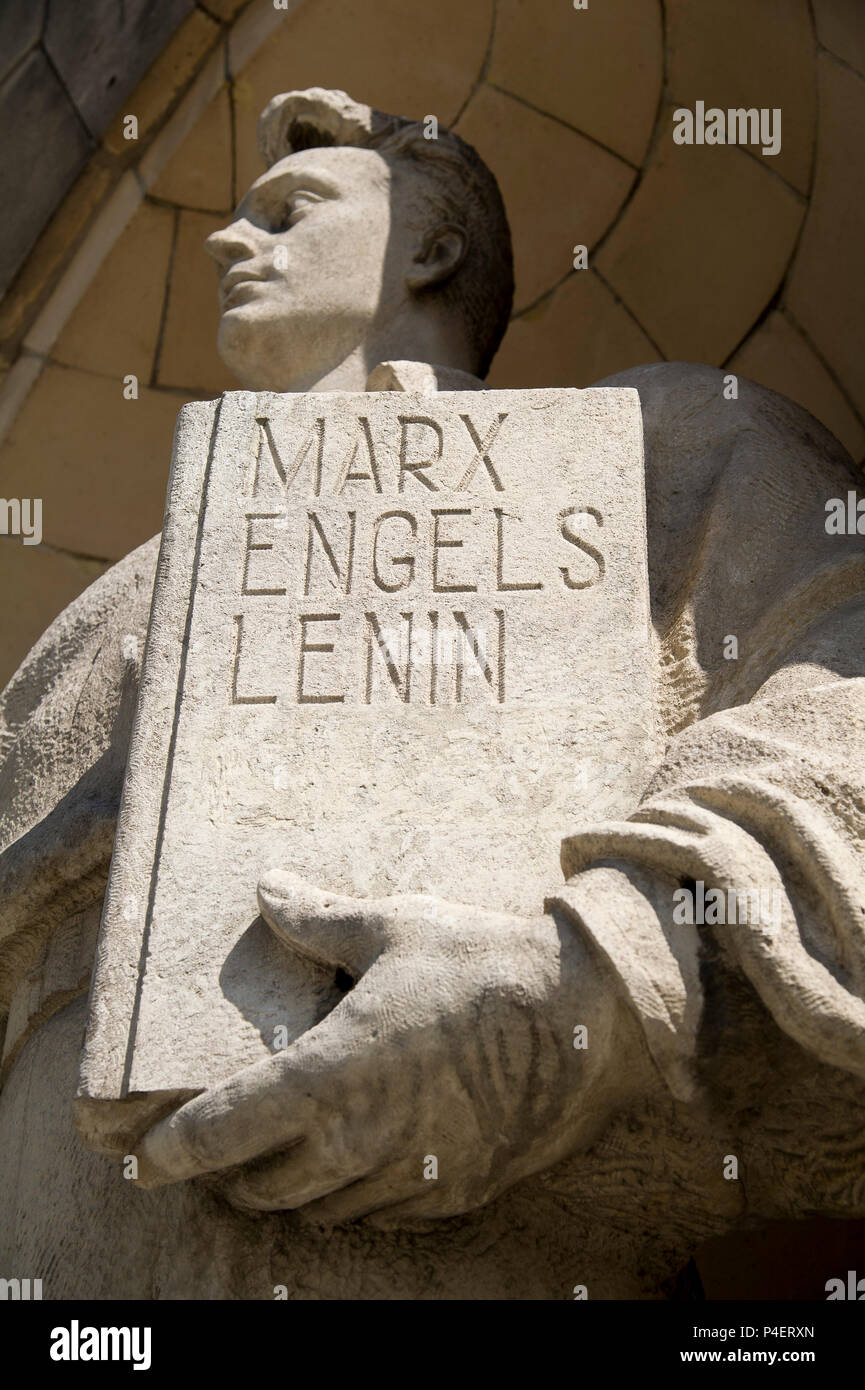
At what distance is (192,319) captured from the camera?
5.56 metres

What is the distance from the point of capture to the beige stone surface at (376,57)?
5.50 meters

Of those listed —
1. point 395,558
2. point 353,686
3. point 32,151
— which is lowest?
point 353,686

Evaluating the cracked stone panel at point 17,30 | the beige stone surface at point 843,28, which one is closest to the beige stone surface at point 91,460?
the cracked stone panel at point 17,30

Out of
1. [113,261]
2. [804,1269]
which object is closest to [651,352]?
[113,261]

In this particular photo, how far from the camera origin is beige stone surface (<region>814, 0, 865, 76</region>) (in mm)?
4527

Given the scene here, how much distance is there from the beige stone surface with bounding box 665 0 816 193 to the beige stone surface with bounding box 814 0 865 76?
0.21ft

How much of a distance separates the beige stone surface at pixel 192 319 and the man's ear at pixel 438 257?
152 cm

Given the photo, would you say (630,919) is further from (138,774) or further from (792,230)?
(792,230)

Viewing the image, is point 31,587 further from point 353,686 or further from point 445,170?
point 353,686

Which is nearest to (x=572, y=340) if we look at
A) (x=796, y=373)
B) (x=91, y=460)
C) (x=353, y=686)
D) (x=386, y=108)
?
(x=796, y=373)

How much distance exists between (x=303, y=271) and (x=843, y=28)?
5.60 feet

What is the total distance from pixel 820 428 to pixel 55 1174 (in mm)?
1952

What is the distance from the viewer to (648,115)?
17.3 feet

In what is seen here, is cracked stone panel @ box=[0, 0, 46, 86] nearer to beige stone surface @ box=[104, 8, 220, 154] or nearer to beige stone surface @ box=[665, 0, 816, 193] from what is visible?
beige stone surface @ box=[104, 8, 220, 154]
